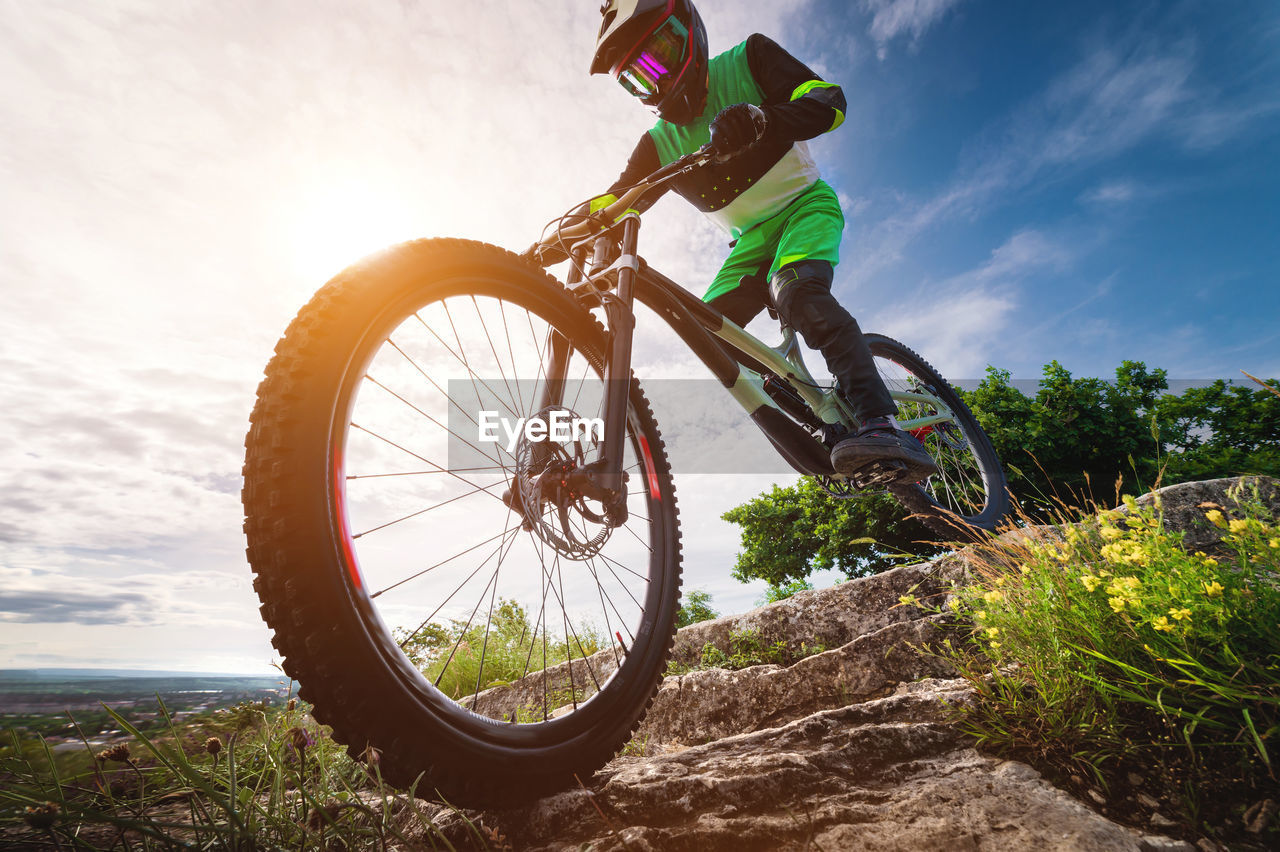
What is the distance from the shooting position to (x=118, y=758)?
960mm

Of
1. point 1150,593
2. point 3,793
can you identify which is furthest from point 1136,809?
point 3,793

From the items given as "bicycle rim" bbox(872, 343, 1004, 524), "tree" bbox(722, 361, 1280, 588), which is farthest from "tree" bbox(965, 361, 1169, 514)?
"bicycle rim" bbox(872, 343, 1004, 524)

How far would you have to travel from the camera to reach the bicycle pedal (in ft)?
7.86

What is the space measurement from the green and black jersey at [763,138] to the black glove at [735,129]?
0.23 m

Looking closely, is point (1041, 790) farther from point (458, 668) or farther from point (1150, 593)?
point (458, 668)

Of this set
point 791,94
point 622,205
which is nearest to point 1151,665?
point 622,205

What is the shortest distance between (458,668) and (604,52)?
409 centimetres

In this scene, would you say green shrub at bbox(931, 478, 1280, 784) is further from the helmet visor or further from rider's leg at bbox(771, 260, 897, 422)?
the helmet visor

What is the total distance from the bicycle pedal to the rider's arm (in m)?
1.52

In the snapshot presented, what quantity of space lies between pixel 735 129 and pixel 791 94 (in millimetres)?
812

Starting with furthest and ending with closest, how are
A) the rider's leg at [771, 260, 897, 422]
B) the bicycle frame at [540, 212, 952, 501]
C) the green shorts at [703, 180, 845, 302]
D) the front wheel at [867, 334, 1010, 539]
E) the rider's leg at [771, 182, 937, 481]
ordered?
the front wheel at [867, 334, 1010, 539], the green shorts at [703, 180, 845, 302], the rider's leg at [771, 260, 897, 422], the rider's leg at [771, 182, 937, 481], the bicycle frame at [540, 212, 952, 501]

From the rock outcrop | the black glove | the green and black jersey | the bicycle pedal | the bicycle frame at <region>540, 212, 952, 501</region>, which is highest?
the green and black jersey

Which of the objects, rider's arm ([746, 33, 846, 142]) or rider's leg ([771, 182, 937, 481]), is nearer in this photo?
rider's arm ([746, 33, 846, 142])

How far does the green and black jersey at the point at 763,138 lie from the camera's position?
2.28 meters
